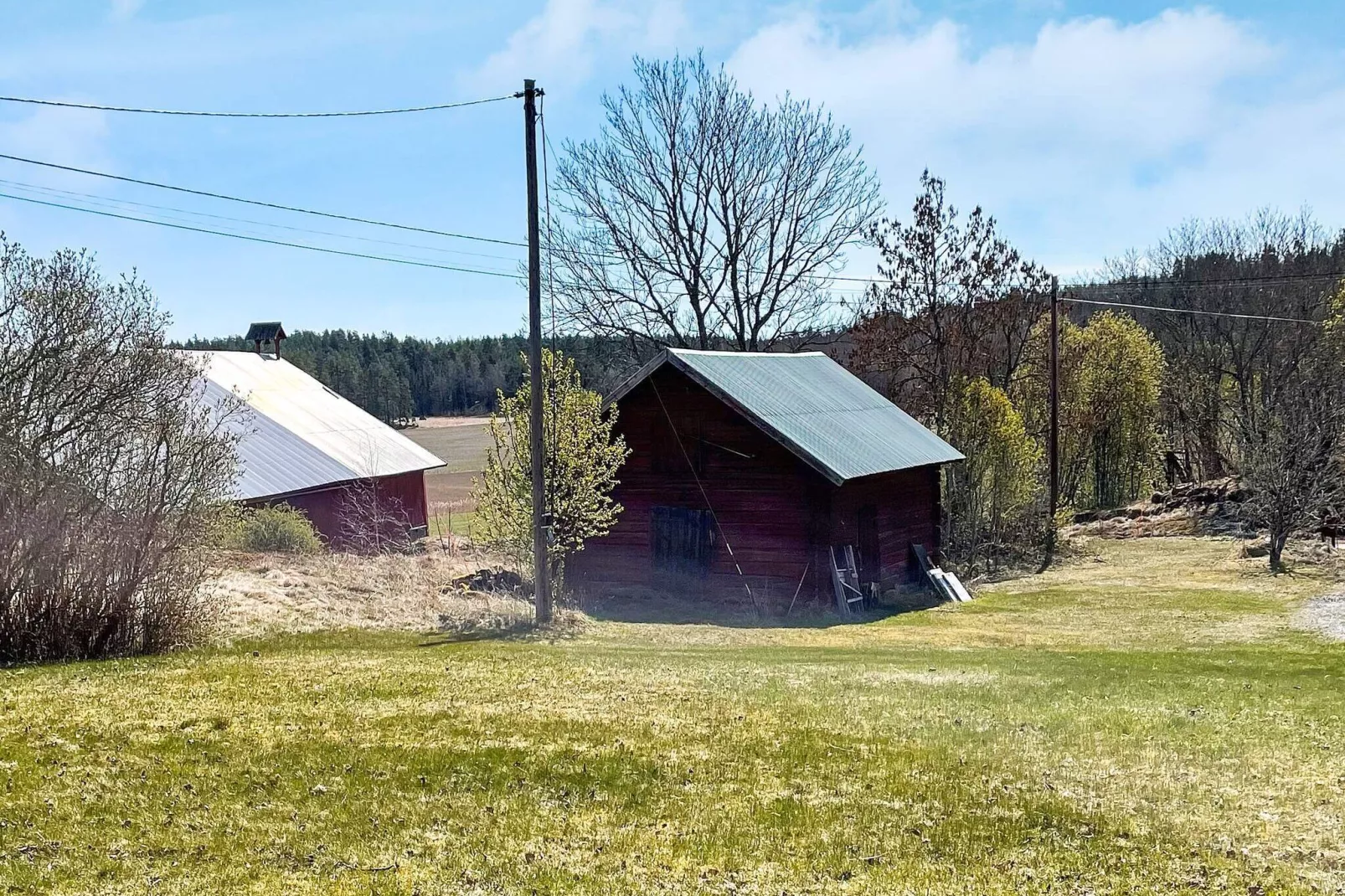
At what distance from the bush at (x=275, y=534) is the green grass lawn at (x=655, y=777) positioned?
42.9 ft

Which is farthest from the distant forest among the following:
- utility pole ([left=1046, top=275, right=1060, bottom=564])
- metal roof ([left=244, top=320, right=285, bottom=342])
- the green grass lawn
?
the green grass lawn

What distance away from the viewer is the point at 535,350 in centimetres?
1950

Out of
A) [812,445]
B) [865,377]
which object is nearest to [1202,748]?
[812,445]

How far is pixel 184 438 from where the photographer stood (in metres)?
15.1

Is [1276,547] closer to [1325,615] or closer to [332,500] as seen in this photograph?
[1325,615]

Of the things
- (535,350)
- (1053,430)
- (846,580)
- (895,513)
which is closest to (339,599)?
(535,350)

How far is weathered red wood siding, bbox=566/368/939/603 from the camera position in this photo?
25578 millimetres

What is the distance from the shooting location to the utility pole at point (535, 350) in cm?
1927

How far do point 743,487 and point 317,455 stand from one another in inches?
634

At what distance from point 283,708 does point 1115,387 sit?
158ft

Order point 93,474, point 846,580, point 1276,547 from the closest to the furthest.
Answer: point 93,474 → point 846,580 → point 1276,547

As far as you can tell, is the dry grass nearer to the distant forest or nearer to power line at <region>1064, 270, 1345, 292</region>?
power line at <region>1064, 270, 1345, 292</region>

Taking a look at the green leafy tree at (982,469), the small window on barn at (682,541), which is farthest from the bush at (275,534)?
the green leafy tree at (982,469)

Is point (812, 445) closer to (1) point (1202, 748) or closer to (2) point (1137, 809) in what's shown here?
(1) point (1202, 748)
